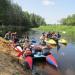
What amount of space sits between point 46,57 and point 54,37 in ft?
74.3

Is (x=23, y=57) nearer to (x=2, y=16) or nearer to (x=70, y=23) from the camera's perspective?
(x=2, y=16)

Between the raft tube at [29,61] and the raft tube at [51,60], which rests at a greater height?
the raft tube at [29,61]

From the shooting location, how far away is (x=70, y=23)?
146m

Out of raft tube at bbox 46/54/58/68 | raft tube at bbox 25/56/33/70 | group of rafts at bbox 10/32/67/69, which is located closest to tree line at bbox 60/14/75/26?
group of rafts at bbox 10/32/67/69

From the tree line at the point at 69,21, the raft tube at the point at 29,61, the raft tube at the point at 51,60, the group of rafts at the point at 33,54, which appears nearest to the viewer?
the raft tube at the point at 29,61

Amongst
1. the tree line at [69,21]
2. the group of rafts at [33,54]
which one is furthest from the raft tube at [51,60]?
the tree line at [69,21]

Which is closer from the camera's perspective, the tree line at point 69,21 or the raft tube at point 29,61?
the raft tube at point 29,61

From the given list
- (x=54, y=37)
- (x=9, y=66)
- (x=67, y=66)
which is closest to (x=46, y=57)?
(x=67, y=66)

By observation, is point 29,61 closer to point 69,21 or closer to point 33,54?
point 33,54

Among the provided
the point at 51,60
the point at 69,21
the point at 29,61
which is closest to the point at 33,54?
the point at 51,60

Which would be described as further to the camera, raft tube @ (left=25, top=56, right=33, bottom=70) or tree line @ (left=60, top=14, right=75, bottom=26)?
tree line @ (left=60, top=14, right=75, bottom=26)

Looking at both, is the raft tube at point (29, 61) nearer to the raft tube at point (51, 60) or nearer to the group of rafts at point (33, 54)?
the group of rafts at point (33, 54)

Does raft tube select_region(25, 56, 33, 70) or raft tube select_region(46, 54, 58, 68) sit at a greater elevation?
raft tube select_region(25, 56, 33, 70)

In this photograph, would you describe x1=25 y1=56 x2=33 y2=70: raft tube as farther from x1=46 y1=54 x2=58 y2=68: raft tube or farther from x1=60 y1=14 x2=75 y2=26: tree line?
x1=60 y1=14 x2=75 y2=26: tree line
